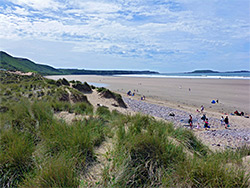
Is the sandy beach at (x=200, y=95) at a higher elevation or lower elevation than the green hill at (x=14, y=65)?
lower

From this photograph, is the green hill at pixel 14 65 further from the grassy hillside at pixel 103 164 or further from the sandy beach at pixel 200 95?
the grassy hillside at pixel 103 164

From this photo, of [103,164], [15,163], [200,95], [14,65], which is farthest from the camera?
[14,65]

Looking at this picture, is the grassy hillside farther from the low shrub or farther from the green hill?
the green hill

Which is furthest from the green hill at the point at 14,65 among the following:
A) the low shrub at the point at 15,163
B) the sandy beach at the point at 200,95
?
the low shrub at the point at 15,163

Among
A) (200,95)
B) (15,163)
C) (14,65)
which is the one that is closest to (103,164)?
(15,163)

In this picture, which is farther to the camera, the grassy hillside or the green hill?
the green hill

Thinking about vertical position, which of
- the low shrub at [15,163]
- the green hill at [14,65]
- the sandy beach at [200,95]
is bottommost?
the sandy beach at [200,95]

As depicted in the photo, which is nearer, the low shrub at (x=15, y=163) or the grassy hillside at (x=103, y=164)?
the grassy hillside at (x=103, y=164)

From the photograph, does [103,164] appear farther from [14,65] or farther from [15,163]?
[14,65]

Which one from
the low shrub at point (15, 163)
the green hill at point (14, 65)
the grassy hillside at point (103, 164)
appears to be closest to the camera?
the grassy hillside at point (103, 164)

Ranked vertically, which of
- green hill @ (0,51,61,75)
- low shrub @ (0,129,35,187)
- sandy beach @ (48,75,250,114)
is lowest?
sandy beach @ (48,75,250,114)

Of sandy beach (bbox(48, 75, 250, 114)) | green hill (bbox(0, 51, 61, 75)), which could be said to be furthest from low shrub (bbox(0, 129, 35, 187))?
green hill (bbox(0, 51, 61, 75))

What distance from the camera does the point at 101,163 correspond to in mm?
3453

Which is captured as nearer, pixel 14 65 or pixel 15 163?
pixel 15 163
